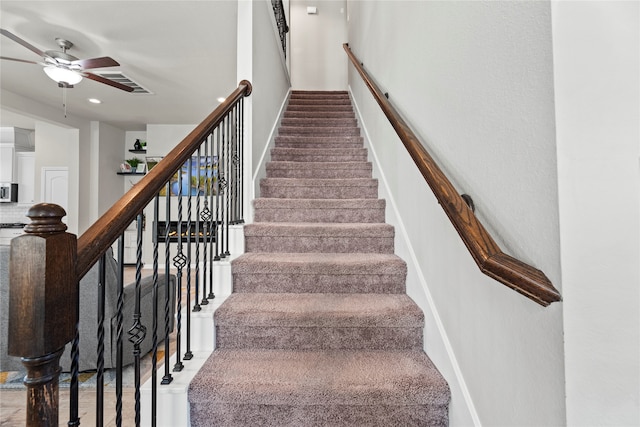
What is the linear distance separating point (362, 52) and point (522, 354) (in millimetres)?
3599

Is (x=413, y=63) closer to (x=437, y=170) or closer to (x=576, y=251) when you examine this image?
(x=437, y=170)

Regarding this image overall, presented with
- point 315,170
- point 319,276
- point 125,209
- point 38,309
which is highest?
point 315,170

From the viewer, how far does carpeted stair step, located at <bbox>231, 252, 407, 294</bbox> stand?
173 centimetres

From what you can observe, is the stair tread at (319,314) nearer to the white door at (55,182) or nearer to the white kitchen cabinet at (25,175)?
the white door at (55,182)

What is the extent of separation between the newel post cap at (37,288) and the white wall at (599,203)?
1.01 meters

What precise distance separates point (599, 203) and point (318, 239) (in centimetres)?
156

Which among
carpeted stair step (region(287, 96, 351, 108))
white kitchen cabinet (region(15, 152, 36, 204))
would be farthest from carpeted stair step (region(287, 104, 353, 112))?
white kitchen cabinet (region(15, 152, 36, 204))

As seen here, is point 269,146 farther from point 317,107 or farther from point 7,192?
point 7,192

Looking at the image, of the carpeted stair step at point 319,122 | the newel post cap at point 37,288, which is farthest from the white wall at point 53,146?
the newel post cap at point 37,288

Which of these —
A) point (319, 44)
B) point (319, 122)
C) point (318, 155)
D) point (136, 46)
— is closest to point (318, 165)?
point (318, 155)

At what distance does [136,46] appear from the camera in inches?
132

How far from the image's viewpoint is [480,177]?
0.96 meters

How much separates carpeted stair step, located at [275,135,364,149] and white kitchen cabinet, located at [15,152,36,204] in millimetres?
5805

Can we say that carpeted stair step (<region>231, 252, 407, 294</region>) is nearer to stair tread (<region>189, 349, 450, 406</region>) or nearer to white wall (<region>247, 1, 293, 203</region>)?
stair tread (<region>189, 349, 450, 406</region>)
